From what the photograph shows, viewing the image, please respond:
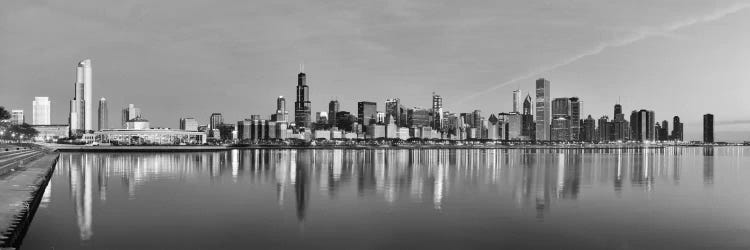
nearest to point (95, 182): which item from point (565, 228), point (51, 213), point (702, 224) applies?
point (51, 213)

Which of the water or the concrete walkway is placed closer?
the concrete walkway

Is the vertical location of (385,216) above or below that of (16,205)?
below

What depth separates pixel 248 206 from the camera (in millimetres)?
29000

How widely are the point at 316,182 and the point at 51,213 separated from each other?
67.6 ft

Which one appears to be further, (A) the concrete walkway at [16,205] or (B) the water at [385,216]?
(B) the water at [385,216]

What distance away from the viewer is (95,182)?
1695 inches

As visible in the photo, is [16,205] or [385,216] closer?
[16,205]

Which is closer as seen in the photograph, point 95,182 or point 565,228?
point 565,228

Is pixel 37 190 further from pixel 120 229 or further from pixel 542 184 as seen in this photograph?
pixel 542 184

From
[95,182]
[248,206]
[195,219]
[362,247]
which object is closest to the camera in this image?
[362,247]

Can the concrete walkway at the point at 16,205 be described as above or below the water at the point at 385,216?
above

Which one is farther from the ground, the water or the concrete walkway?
the concrete walkway

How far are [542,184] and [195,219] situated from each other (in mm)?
27659

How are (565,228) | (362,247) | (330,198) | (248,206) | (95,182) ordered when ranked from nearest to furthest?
(362,247) < (565,228) < (248,206) < (330,198) < (95,182)
